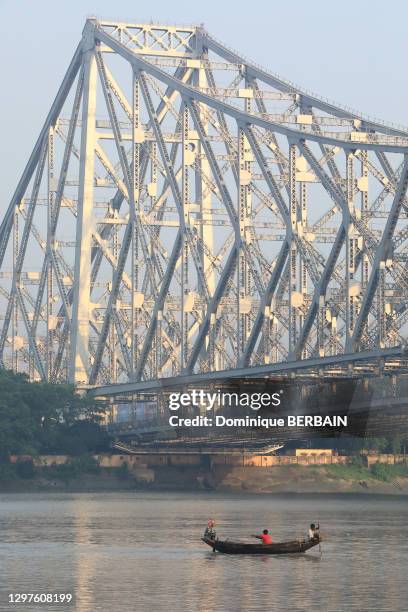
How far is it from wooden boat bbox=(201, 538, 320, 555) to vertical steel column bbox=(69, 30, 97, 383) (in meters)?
69.9

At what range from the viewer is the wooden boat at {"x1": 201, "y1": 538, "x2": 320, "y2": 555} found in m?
82.1

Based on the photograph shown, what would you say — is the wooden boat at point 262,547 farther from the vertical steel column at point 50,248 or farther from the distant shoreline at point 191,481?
the vertical steel column at point 50,248

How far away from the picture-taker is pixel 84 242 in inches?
6038

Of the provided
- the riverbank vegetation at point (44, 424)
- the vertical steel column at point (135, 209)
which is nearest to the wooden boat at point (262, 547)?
the vertical steel column at point (135, 209)

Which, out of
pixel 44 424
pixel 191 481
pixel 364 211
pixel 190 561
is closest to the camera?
pixel 190 561

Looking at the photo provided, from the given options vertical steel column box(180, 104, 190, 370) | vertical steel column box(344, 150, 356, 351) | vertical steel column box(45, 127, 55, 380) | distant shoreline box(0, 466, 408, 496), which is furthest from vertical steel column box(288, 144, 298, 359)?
vertical steel column box(45, 127, 55, 380)

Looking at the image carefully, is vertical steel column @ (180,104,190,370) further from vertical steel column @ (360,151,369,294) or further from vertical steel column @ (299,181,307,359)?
vertical steel column @ (360,151,369,294)

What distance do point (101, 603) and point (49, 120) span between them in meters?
101

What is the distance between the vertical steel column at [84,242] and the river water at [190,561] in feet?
99.4

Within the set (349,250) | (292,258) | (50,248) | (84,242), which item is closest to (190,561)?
(349,250)

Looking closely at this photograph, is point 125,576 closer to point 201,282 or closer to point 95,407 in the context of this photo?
point 201,282

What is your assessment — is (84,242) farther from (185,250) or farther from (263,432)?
(263,432)

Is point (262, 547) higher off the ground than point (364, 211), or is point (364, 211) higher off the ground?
point (364, 211)

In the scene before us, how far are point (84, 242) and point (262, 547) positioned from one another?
7351 cm
